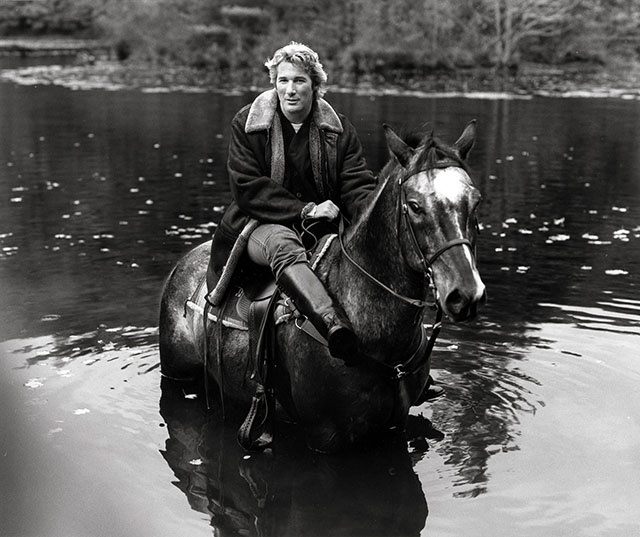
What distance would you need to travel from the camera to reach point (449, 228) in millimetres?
4613

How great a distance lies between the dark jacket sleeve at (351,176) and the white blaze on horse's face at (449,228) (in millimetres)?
960

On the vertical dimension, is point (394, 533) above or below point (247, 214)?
below

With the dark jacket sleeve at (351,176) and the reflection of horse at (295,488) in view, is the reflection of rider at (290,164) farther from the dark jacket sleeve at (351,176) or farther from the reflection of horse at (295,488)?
the reflection of horse at (295,488)

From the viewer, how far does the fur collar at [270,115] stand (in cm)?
566

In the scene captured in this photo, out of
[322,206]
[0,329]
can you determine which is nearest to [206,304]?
[322,206]

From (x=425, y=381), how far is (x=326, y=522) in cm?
112

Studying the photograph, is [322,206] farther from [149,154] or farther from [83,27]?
[83,27]

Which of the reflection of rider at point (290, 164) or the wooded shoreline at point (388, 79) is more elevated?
the reflection of rider at point (290, 164)

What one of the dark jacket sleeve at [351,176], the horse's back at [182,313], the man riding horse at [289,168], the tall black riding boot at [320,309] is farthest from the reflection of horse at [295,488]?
the dark jacket sleeve at [351,176]

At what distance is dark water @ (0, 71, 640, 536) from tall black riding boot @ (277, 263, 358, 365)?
1076mm

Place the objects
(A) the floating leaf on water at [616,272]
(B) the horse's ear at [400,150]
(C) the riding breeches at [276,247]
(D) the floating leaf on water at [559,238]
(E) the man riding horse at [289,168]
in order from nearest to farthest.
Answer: (B) the horse's ear at [400,150], (C) the riding breeches at [276,247], (E) the man riding horse at [289,168], (A) the floating leaf on water at [616,272], (D) the floating leaf on water at [559,238]

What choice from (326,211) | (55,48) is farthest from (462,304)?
(55,48)

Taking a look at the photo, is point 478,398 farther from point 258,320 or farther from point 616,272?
point 616,272

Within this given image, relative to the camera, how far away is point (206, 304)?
6430 mm
